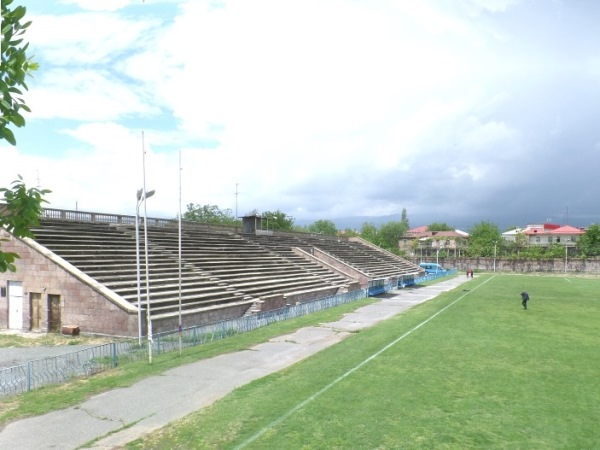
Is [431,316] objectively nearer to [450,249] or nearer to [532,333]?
[532,333]

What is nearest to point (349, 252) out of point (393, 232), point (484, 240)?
point (484, 240)

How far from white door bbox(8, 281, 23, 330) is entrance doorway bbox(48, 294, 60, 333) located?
2010 millimetres

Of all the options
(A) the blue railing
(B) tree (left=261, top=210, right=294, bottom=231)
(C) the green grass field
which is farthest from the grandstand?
(B) tree (left=261, top=210, right=294, bottom=231)

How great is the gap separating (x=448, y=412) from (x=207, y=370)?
8106 millimetres

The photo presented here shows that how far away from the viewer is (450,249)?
142 m

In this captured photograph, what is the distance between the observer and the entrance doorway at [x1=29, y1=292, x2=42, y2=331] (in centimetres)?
2336

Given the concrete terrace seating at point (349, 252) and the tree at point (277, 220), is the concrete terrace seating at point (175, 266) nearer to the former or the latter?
the concrete terrace seating at point (349, 252)

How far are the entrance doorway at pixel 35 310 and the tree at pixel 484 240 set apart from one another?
3737 inches

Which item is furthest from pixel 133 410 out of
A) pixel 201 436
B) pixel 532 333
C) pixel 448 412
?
pixel 532 333

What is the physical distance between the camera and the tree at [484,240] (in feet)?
362

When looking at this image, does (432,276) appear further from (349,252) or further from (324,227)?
(324,227)

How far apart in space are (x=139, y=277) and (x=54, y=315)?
7407 millimetres

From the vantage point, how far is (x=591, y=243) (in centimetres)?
10338

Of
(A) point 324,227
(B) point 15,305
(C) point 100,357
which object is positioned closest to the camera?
(C) point 100,357
